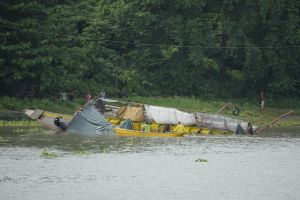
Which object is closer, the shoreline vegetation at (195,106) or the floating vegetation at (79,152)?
the floating vegetation at (79,152)

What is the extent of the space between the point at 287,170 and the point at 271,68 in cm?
3815

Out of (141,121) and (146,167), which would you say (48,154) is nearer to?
(146,167)

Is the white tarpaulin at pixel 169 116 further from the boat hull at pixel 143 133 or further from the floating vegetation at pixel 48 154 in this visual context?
the floating vegetation at pixel 48 154

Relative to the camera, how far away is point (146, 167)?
35.4 metres

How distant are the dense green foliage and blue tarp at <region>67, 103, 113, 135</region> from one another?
1514 cm

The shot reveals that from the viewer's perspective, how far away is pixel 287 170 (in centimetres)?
3525

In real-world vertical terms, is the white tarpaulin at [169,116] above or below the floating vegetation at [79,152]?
above

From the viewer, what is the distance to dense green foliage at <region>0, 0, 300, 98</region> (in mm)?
67500

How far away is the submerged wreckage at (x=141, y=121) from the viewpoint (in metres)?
48.5

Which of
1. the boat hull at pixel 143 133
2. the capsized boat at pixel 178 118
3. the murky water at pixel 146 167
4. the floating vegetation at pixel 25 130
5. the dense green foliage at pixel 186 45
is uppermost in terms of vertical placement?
the dense green foliage at pixel 186 45

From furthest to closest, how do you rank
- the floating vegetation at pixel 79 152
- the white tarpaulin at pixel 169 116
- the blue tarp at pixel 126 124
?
1. the white tarpaulin at pixel 169 116
2. the blue tarp at pixel 126 124
3. the floating vegetation at pixel 79 152

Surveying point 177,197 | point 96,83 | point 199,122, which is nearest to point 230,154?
point 199,122

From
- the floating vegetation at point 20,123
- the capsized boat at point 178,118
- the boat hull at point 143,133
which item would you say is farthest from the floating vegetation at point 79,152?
the floating vegetation at point 20,123

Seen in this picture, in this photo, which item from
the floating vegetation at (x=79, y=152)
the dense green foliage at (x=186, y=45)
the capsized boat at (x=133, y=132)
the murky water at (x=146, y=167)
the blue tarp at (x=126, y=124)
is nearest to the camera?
the murky water at (x=146, y=167)
